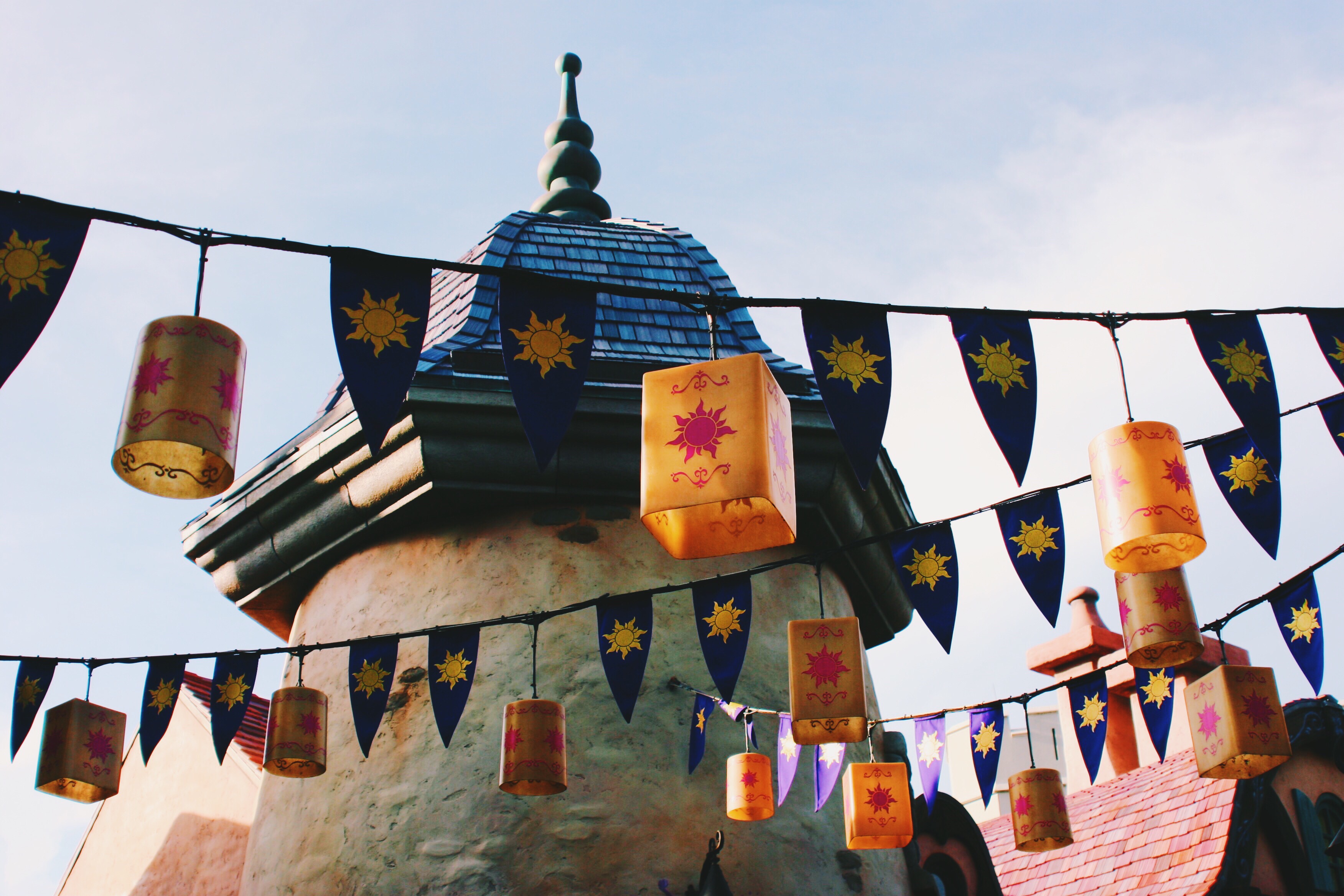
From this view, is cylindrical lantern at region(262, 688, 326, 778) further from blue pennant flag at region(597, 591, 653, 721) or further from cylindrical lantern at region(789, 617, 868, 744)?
cylindrical lantern at region(789, 617, 868, 744)

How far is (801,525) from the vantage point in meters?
6.57

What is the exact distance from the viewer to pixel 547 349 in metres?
3.39

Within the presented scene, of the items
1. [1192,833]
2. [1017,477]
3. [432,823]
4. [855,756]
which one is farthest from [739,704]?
[1192,833]

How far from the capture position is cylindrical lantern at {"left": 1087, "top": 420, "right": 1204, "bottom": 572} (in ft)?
11.4

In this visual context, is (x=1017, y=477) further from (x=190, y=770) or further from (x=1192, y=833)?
(x=190, y=770)

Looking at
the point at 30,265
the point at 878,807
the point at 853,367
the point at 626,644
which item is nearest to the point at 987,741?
the point at 878,807

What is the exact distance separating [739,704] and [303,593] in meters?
2.65

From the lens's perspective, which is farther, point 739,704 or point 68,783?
point 739,704

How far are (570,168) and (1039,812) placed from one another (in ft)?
20.7

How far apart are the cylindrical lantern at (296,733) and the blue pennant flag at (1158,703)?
3.96 meters

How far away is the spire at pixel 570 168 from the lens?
977 cm

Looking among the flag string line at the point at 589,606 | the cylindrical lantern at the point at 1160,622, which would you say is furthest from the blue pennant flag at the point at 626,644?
the cylindrical lantern at the point at 1160,622

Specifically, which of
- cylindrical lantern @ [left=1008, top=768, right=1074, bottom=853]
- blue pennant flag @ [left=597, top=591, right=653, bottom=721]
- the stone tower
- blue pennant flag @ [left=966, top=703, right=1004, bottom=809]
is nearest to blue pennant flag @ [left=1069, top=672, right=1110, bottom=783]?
cylindrical lantern @ [left=1008, top=768, right=1074, bottom=853]

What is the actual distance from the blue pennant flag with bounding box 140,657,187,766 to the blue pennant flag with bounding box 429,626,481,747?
1073mm
